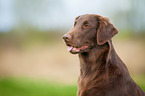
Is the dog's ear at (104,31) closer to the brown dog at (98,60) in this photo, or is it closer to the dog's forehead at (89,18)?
the brown dog at (98,60)

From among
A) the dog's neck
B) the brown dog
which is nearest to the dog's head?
the brown dog

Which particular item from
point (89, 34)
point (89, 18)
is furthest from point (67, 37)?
point (89, 18)

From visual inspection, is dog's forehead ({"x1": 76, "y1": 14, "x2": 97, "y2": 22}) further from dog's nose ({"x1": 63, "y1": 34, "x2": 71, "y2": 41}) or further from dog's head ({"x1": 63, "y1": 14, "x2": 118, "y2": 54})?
dog's nose ({"x1": 63, "y1": 34, "x2": 71, "y2": 41})

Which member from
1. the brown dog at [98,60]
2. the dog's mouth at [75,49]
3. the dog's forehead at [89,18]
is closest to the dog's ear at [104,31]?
the brown dog at [98,60]

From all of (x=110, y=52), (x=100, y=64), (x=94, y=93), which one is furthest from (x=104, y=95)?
(x=110, y=52)

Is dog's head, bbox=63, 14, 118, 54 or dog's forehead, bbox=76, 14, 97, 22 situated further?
dog's forehead, bbox=76, 14, 97, 22

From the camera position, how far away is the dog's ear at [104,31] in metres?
2.76

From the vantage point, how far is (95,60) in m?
2.89

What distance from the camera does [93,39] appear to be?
9.39 ft

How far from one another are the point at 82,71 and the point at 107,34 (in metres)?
0.76

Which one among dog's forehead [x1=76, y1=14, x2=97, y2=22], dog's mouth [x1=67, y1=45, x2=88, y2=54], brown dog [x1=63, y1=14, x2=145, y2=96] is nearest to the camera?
brown dog [x1=63, y1=14, x2=145, y2=96]

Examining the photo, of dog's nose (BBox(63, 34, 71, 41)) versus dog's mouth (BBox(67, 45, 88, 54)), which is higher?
dog's nose (BBox(63, 34, 71, 41))

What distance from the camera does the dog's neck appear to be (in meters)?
2.81

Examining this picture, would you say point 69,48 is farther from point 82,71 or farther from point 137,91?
point 137,91
